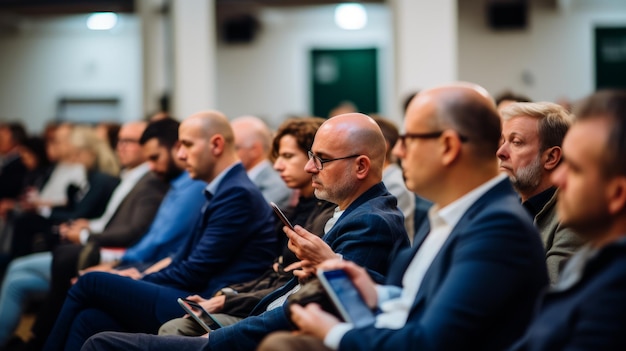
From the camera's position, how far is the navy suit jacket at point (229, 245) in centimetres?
370

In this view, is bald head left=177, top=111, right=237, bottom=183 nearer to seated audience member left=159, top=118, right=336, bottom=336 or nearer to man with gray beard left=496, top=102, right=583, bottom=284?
seated audience member left=159, top=118, right=336, bottom=336

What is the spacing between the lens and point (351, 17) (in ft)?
44.4

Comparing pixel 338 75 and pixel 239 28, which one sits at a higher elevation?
pixel 239 28

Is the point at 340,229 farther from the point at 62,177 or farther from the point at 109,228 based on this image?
the point at 62,177

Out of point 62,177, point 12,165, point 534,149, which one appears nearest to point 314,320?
point 534,149

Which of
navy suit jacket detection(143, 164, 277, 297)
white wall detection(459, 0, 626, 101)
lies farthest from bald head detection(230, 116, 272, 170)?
white wall detection(459, 0, 626, 101)

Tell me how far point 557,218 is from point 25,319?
15.2 feet

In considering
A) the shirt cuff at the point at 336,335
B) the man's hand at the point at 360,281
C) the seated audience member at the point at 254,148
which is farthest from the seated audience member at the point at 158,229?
the shirt cuff at the point at 336,335

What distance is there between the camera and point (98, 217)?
6344 mm

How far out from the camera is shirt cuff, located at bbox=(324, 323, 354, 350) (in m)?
1.99

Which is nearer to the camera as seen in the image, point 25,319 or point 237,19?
point 25,319

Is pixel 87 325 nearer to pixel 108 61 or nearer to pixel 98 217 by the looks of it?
pixel 98 217

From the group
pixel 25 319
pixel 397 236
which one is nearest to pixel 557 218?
pixel 397 236

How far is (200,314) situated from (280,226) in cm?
77
